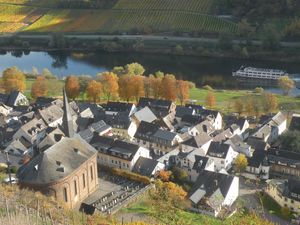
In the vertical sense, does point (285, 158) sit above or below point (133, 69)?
below

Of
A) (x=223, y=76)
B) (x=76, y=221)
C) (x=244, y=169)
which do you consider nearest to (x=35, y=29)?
(x=223, y=76)

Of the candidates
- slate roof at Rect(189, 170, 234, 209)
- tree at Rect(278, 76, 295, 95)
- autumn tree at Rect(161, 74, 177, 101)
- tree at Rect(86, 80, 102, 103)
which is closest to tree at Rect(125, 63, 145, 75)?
tree at Rect(86, 80, 102, 103)

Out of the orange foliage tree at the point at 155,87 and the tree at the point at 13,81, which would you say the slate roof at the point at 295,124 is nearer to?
the orange foliage tree at the point at 155,87

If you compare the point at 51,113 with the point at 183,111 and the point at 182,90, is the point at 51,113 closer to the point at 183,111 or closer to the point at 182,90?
the point at 183,111

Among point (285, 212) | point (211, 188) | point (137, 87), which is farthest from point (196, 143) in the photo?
point (137, 87)

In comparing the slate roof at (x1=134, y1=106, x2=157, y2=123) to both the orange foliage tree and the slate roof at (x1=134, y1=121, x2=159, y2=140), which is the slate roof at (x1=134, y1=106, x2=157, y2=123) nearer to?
the slate roof at (x1=134, y1=121, x2=159, y2=140)

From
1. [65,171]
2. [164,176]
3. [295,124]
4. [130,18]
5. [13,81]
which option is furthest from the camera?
[130,18]
